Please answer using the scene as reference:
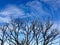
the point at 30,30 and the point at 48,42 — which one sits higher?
the point at 30,30

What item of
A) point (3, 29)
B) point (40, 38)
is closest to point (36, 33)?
point (40, 38)

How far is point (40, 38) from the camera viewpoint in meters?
31.2

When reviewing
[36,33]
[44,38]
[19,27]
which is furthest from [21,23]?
[44,38]

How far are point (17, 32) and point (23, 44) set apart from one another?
326 cm

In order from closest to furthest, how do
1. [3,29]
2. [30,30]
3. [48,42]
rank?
[48,42]
[30,30]
[3,29]

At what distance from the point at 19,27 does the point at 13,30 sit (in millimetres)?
1258

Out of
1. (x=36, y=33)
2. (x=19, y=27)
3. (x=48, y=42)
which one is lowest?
(x=48, y=42)

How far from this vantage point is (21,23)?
33969mm

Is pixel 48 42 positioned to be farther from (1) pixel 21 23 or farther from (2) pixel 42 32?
(1) pixel 21 23

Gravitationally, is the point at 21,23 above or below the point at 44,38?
above

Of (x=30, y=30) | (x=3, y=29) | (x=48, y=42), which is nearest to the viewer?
(x=48, y=42)

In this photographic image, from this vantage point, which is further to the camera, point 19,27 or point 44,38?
point 19,27

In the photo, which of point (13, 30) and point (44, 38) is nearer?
point (44, 38)

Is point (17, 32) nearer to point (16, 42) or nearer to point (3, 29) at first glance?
point (16, 42)
